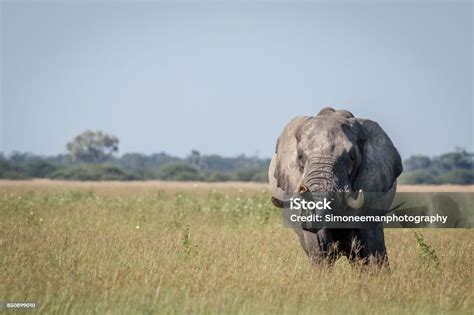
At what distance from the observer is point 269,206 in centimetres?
2328

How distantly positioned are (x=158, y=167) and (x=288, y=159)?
12893 centimetres

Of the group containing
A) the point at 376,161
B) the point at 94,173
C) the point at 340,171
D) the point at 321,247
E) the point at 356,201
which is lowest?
the point at 321,247

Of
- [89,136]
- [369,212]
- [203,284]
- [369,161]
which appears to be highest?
[89,136]

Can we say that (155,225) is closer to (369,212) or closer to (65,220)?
(65,220)

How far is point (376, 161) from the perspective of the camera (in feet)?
34.8

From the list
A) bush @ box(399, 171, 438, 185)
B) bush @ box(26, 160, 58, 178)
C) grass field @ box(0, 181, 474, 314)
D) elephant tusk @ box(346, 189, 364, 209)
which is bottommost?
grass field @ box(0, 181, 474, 314)

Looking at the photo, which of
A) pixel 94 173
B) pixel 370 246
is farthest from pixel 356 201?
pixel 94 173

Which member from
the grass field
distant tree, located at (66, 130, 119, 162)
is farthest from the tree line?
the grass field

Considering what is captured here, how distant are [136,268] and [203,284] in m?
1.45

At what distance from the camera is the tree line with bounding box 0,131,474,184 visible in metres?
88.5

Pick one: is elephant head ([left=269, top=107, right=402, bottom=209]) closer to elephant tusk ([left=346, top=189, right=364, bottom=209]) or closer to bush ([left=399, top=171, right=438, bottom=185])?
elephant tusk ([left=346, top=189, right=364, bottom=209])

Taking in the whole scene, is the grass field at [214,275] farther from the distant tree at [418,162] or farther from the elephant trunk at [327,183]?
the distant tree at [418,162]

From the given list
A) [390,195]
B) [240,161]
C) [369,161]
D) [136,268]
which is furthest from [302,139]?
[240,161]

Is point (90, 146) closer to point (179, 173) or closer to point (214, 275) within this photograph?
point (179, 173)
